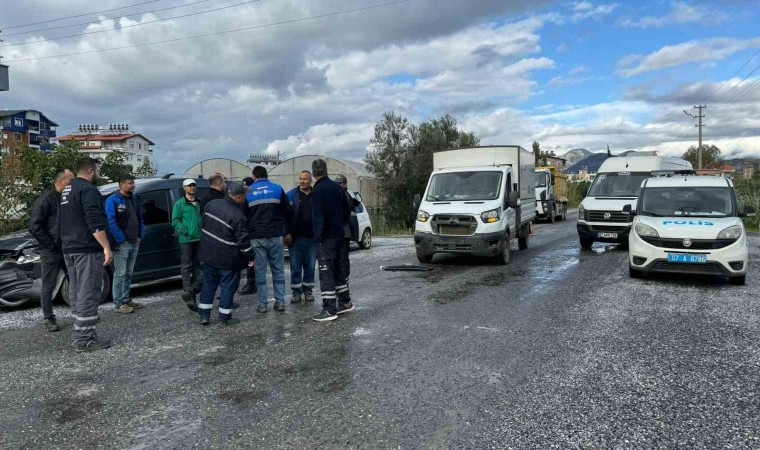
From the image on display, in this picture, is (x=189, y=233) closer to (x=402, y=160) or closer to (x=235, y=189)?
(x=235, y=189)

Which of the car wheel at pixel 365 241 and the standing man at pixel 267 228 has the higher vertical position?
the standing man at pixel 267 228

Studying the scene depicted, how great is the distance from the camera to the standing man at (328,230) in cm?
675

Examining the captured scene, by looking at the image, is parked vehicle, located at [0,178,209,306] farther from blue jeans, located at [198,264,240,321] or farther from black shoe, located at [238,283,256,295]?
blue jeans, located at [198,264,240,321]

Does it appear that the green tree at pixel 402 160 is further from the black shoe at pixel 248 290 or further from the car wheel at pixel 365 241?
the black shoe at pixel 248 290

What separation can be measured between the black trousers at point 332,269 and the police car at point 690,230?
5.25 metres

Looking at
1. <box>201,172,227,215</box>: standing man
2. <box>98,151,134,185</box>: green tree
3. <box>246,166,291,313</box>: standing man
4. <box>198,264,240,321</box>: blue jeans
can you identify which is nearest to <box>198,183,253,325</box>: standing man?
<box>198,264,240,321</box>: blue jeans

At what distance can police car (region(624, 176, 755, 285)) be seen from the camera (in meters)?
8.52

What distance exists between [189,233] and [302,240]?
161cm

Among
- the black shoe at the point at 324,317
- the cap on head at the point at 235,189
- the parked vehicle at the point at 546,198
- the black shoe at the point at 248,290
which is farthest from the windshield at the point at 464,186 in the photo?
the parked vehicle at the point at 546,198

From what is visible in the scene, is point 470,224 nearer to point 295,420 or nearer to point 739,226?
point 739,226

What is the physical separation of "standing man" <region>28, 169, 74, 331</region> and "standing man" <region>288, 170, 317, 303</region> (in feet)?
9.25

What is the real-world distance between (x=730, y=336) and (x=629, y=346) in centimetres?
133

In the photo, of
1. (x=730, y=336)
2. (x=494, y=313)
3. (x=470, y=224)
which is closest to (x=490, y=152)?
(x=470, y=224)

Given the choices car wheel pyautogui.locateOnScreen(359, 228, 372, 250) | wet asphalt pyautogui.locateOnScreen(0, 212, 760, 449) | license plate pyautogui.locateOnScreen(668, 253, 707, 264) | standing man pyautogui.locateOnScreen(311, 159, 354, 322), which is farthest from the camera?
car wheel pyautogui.locateOnScreen(359, 228, 372, 250)
